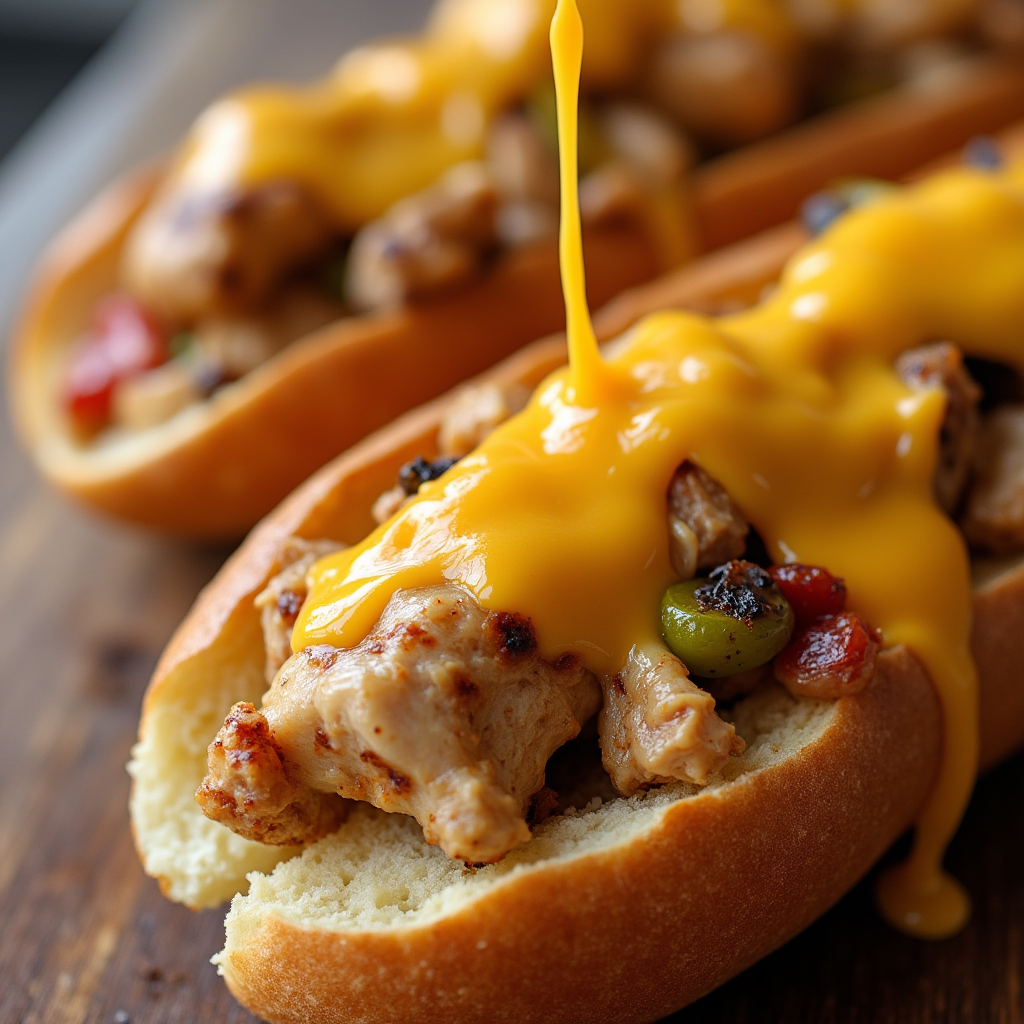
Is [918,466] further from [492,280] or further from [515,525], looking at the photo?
[492,280]

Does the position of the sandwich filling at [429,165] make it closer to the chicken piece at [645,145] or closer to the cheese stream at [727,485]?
the chicken piece at [645,145]

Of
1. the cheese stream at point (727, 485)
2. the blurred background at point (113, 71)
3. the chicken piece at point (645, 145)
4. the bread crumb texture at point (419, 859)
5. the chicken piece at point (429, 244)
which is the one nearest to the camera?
the bread crumb texture at point (419, 859)

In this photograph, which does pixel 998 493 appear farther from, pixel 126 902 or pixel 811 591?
pixel 126 902

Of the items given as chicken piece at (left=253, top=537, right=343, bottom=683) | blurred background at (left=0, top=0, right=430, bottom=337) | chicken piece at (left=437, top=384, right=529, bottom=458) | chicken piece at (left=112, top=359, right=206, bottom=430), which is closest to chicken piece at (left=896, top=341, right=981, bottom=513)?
chicken piece at (left=437, top=384, right=529, bottom=458)

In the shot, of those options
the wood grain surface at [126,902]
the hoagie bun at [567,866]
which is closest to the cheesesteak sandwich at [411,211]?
the wood grain surface at [126,902]

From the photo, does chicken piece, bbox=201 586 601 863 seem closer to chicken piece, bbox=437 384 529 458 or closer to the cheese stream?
the cheese stream

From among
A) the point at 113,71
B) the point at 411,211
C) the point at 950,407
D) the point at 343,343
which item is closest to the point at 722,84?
the point at 411,211
